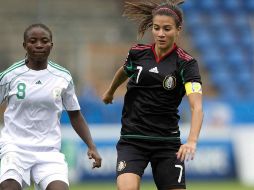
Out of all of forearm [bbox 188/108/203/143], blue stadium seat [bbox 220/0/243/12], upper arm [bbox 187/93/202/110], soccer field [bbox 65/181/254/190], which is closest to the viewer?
forearm [bbox 188/108/203/143]

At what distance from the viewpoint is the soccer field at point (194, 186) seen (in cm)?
1519

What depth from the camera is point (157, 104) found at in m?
7.86

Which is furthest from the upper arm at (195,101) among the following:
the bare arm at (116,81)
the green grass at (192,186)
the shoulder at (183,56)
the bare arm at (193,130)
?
the green grass at (192,186)

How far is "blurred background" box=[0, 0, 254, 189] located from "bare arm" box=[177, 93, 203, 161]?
8531 mm

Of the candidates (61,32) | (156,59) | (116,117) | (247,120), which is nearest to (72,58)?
(61,32)

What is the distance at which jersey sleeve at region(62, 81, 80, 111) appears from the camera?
7961 mm

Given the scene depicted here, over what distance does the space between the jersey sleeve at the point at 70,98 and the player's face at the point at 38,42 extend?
0.46 metres

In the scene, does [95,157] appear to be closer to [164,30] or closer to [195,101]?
[195,101]

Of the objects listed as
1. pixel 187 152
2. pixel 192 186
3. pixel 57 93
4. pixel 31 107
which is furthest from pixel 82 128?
pixel 192 186

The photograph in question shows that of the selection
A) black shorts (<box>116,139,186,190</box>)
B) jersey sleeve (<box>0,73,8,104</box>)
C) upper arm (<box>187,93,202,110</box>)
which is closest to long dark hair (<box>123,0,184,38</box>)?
upper arm (<box>187,93,202,110</box>)

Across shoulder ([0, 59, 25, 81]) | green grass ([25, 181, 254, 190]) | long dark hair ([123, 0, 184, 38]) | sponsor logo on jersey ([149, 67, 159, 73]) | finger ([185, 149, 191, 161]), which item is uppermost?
long dark hair ([123, 0, 184, 38])

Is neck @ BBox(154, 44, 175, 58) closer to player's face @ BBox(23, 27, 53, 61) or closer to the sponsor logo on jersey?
the sponsor logo on jersey

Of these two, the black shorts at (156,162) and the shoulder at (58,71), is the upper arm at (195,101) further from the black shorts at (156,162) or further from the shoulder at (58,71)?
the shoulder at (58,71)

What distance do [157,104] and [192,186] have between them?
7.98 metres
